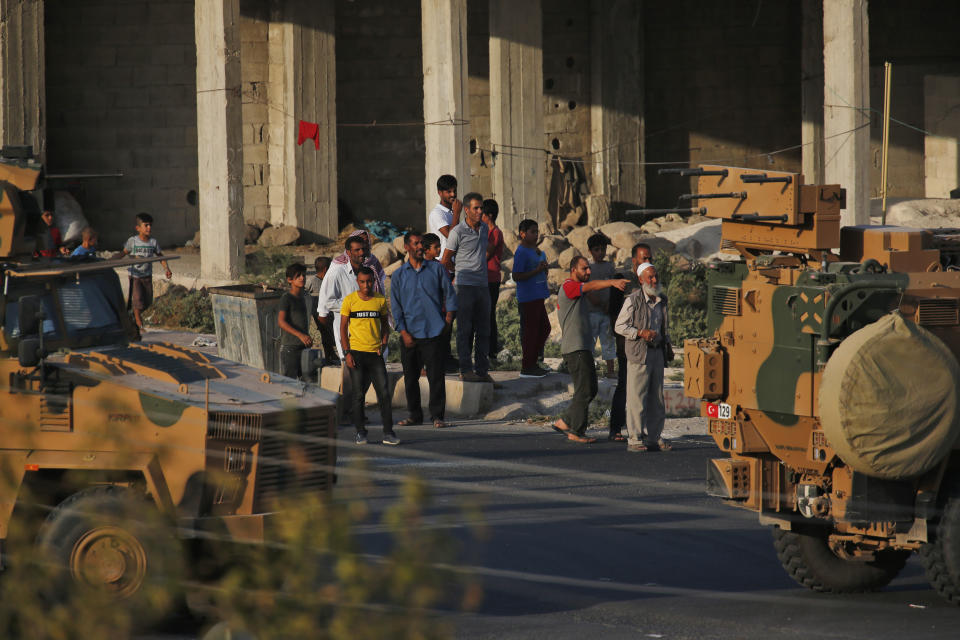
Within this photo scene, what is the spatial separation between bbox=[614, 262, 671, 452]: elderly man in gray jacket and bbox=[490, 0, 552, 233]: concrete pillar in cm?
1063

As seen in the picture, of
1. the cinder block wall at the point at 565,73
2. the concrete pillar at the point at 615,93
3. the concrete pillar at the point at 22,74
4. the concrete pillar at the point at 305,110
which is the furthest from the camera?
the concrete pillar at the point at 615,93

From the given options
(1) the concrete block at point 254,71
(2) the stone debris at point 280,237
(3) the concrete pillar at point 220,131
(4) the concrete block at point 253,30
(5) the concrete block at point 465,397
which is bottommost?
(5) the concrete block at point 465,397

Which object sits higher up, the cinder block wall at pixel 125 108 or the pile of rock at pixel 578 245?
the cinder block wall at pixel 125 108

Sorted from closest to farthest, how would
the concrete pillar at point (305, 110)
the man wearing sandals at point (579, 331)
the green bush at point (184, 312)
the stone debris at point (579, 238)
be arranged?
the man wearing sandals at point (579, 331), the green bush at point (184, 312), the stone debris at point (579, 238), the concrete pillar at point (305, 110)

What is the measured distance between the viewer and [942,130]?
27672 millimetres

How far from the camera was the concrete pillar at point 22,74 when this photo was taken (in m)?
20.5

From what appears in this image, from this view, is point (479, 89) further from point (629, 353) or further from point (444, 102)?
point (629, 353)

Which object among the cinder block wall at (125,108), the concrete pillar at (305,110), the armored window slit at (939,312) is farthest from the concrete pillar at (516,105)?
the armored window slit at (939,312)

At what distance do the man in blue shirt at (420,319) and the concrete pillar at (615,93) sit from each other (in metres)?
13.0

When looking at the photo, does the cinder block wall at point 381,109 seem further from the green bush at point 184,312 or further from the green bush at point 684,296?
the green bush at point 684,296

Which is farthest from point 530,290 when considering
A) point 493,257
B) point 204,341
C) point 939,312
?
point 939,312

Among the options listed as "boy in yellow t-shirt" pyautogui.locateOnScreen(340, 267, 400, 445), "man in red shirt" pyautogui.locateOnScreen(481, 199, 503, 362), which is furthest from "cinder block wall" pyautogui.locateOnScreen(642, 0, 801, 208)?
"boy in yellow t-shirt" pyautogui.locateOnScreen(340, 267, 400, 445)

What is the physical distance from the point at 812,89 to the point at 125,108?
1214 cm

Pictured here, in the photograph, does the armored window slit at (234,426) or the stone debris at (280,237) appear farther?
the stone debris at (280,237)
